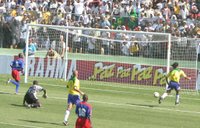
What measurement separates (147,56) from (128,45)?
4.92 feet

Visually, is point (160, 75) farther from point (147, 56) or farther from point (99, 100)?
point (99, 100)

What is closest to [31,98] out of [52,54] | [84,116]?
[84,116]

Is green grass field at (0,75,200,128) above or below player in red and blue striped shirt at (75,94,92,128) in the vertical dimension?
below

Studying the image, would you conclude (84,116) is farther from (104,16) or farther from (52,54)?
(104,16)

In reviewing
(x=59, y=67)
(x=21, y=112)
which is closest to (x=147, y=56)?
(x=59, y=67)

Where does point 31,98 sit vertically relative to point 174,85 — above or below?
below

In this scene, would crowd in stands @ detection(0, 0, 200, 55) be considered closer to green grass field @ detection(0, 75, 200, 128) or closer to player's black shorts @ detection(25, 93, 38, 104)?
green grass field @ detection(0, 75, 200, 128)

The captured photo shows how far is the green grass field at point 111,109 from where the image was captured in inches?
959

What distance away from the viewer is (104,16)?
147 feet

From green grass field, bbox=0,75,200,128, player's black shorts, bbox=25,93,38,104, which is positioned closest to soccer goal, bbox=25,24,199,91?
green grass field, bbox=0,75,200,128

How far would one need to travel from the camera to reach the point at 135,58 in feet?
131

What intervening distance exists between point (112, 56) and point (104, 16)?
181 inches

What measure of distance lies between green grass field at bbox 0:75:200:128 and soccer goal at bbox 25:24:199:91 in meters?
1.27

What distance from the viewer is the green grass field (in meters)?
24.4
